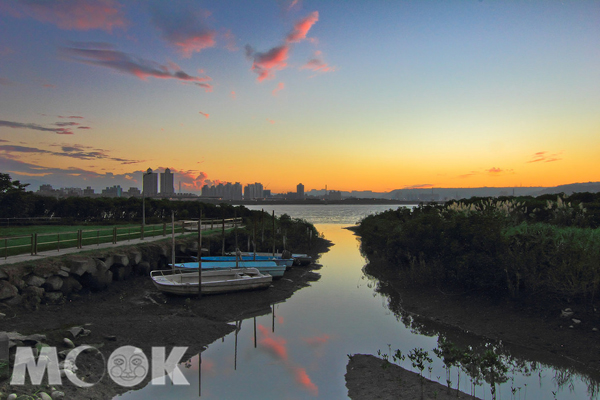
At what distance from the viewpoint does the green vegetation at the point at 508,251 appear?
13016mm

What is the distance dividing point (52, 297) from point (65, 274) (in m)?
1.30

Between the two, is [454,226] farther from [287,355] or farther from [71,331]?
[71,331]

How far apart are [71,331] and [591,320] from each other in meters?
16.1

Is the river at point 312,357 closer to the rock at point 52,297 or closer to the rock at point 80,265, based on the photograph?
the rock at point 52,297

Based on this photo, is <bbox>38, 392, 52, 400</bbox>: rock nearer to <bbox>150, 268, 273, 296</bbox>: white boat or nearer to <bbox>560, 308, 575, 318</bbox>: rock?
<bbox>150, 268, 273, 296</bbox>: white boat

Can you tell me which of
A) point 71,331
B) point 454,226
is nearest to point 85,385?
point 71,331

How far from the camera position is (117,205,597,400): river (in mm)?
9125

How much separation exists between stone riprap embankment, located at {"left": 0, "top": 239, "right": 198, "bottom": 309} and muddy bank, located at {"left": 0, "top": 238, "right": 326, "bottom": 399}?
0.37 m

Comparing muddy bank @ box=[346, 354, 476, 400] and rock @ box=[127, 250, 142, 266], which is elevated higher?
rock @ box=[127, 250, 142, 266]

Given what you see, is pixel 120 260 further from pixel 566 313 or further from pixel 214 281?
pixel 566 313

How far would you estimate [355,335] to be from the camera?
1366 cm

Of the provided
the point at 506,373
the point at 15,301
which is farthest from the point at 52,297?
the point at 506,373

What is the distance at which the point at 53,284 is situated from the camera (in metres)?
14.8

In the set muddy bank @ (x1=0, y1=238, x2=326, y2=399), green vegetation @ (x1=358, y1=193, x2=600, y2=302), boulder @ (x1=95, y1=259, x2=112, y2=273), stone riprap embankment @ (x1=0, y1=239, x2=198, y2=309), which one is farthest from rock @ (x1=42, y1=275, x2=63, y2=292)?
green vegetation @ (x1=358, y1=193, x2=600, y2=302)
